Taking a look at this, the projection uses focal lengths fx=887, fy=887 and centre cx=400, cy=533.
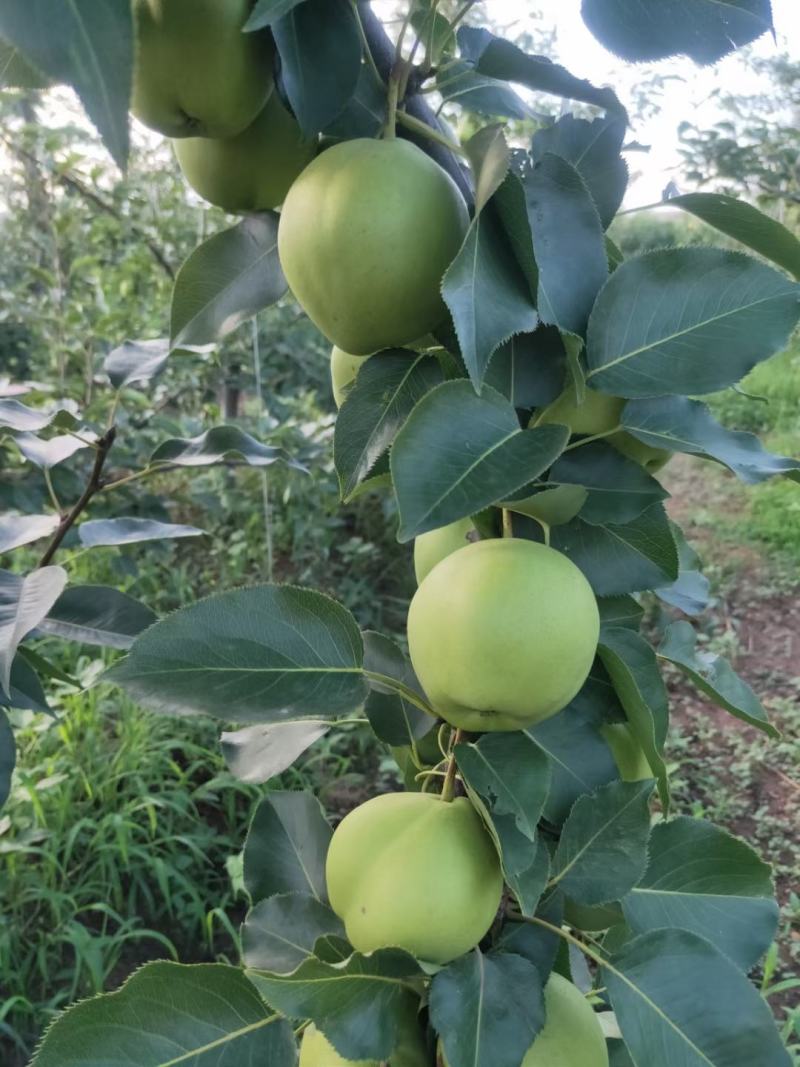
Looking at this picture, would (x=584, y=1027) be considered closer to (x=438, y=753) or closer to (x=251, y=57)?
(x=438, y=753)

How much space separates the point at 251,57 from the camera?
0.53 meters

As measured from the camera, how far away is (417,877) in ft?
1.73

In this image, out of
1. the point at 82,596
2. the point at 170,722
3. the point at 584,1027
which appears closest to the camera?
the point at 584,1027

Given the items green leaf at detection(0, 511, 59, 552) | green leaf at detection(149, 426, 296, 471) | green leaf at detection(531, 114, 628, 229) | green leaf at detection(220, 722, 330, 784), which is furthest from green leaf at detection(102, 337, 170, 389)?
green leaf at detection(531, 114, 628, 229)

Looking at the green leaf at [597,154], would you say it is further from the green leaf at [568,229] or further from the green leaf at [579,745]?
the green leaf at [579,745]

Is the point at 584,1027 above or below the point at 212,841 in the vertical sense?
above

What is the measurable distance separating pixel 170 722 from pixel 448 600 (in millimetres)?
2151

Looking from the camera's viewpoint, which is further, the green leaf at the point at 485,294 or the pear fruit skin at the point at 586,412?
the pear fruit skin at the point at 586,412

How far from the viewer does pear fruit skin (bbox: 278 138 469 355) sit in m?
0.50

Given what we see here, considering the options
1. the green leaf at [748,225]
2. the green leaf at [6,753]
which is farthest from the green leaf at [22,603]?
the green leaf at [748,225]

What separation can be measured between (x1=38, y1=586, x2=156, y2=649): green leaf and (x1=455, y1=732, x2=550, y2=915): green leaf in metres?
0.60

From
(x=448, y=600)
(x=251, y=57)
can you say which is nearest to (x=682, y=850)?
(x=448, y=600)

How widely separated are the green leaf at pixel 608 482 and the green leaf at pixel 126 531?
0.68 meters

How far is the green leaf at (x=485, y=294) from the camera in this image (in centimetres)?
45
